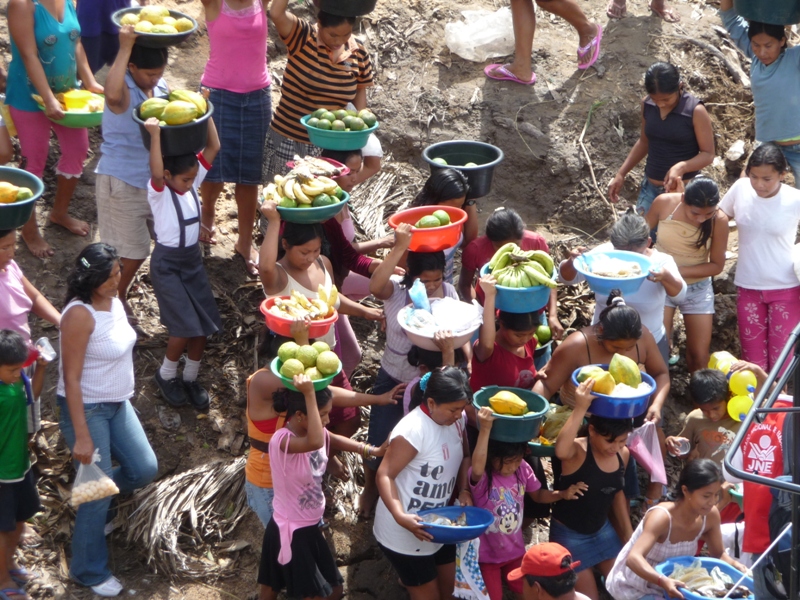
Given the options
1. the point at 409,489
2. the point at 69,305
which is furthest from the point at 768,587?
the point at 69,305

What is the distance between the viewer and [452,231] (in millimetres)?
5164

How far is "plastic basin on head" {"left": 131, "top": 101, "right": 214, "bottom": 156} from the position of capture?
5117mm

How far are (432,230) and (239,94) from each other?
1.92m

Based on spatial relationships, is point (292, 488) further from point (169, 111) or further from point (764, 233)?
point (764, 233)

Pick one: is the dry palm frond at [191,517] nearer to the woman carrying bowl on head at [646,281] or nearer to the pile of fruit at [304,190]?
the pile of fruit at [304,190]

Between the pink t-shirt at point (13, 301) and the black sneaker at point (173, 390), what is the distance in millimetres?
1071

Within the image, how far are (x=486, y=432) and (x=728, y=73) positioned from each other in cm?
539

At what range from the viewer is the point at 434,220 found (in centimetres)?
517

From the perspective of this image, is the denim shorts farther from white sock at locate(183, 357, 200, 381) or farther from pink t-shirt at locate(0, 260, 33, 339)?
pink t-shirt at locate(0, 260, 33, 339)

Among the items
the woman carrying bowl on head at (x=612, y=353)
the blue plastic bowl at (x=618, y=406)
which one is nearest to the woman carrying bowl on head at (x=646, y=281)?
the woman carrying bowl on head at (x=612, y=353)

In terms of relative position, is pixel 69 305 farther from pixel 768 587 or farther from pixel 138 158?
pixel 768 587

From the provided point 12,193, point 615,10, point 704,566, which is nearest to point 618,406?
point 704,566

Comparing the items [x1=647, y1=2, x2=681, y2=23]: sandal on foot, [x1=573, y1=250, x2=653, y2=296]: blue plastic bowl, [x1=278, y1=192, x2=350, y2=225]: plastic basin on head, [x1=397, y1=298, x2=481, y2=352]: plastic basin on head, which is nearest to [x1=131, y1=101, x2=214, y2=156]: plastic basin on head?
[x1=278, y1=192, x2=350, y2=225]: plastic basin on head

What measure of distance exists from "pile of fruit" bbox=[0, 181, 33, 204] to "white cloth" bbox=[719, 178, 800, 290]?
4.19 m
